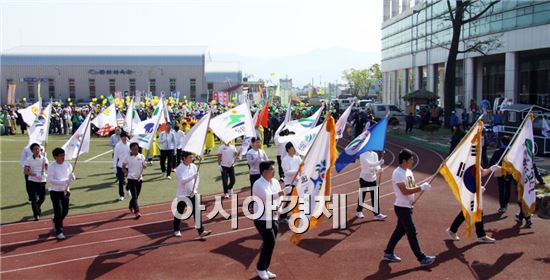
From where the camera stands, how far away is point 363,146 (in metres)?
10.5

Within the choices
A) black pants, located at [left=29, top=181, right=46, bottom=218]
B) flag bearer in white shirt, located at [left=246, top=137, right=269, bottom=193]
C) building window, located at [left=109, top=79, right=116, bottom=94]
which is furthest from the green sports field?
building window, located at [left=109, top=79, right=116, bottom=94]

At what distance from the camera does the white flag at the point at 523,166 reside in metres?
9.81

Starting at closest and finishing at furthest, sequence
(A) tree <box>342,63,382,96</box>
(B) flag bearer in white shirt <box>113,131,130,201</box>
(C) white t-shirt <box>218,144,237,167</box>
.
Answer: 1. (C) white t-shirt <box>218,144,237,167</box>
2. (B) flag bearer in white shirt <box>113,131,130,201</box>
3. (A) tree <box>342,63,382,96</box>

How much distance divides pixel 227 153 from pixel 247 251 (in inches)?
177

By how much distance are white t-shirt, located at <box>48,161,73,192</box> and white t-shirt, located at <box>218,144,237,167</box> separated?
4301 mm

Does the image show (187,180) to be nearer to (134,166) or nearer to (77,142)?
(134,166)

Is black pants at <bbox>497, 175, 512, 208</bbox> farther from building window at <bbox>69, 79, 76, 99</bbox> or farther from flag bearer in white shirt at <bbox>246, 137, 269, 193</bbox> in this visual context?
building window at <bbox>69, 79, 76, 99</bbox>

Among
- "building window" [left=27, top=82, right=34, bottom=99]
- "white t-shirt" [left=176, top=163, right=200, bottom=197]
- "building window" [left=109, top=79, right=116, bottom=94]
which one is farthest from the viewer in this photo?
"building window" [left=109, top=79, right=116, bottom=94]

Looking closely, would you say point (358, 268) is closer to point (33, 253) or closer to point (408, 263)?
point (408, 263)

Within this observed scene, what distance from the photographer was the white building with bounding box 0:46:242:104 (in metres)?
72.7

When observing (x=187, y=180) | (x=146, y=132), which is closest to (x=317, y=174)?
(x=187, y=180)

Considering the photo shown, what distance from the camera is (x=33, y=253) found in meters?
9.24

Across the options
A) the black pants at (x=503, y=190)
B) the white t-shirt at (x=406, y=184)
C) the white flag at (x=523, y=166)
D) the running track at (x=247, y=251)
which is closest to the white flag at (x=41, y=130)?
the running track at (x=247, y=251)

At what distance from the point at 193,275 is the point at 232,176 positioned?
229 inches
